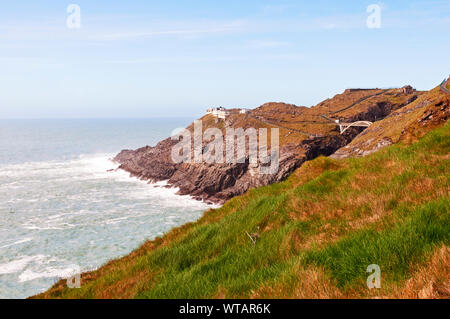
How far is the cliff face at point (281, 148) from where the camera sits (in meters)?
75.0

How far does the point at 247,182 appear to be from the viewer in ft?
242

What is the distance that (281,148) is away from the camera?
83938mm

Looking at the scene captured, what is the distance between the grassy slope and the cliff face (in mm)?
59206

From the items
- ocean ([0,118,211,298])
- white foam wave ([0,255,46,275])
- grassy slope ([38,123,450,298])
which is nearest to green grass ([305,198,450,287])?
A: grassy slope ([38,123,450,298])

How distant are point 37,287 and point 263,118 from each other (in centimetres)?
10393

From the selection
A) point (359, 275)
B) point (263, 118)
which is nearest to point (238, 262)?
point (359, 275)

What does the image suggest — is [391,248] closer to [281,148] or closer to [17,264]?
[17,264]

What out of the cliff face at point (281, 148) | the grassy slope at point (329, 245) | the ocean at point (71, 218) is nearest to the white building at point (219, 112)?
the cliff face at point (281, 148)

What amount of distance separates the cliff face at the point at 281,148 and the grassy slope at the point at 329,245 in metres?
59.2

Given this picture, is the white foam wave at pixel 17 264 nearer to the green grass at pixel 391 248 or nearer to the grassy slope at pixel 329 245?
the grassy slope at pixel 329 245

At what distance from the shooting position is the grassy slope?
4326 mm

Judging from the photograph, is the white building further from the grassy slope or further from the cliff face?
the grassy slope

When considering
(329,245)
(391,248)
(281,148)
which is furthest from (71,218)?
(391,248)
